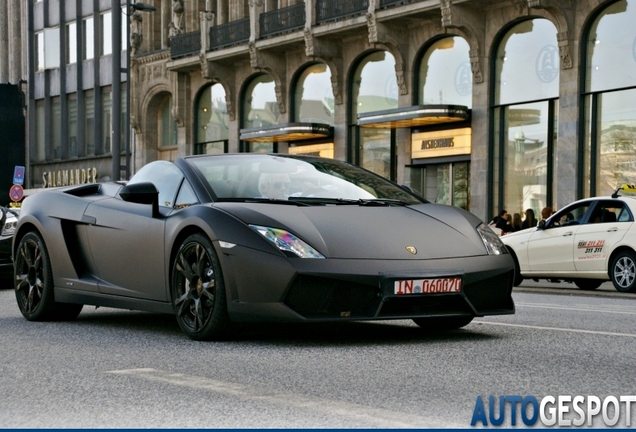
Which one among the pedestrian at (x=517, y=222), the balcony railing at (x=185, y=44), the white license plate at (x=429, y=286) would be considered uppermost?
the balcony railing at (x=185, y=44)

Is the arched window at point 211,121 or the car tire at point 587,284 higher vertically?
the arched window at point 211,121

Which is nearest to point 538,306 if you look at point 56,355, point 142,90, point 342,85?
point 56,355

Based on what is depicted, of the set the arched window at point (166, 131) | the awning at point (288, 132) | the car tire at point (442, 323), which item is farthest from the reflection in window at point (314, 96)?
the car tire at point (442, 323)

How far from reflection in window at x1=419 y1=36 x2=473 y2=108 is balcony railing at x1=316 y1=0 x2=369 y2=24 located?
7.16 ft

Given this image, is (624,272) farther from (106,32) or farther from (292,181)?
(106,32)

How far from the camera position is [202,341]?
7.56m

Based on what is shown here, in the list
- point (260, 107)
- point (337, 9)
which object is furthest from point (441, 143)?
point (260, 107)

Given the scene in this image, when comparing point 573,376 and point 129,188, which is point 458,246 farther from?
point 129,188

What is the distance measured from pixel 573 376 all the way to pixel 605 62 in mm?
21840

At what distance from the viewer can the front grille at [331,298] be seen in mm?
7109

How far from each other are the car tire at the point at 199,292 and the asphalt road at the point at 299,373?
0.40 feet

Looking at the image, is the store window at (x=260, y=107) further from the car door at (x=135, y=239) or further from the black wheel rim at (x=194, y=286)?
A: the black wheel rim at (x=194, y=286)

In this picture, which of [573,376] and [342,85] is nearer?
[573,376]

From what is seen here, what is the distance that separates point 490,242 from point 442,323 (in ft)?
2.86
